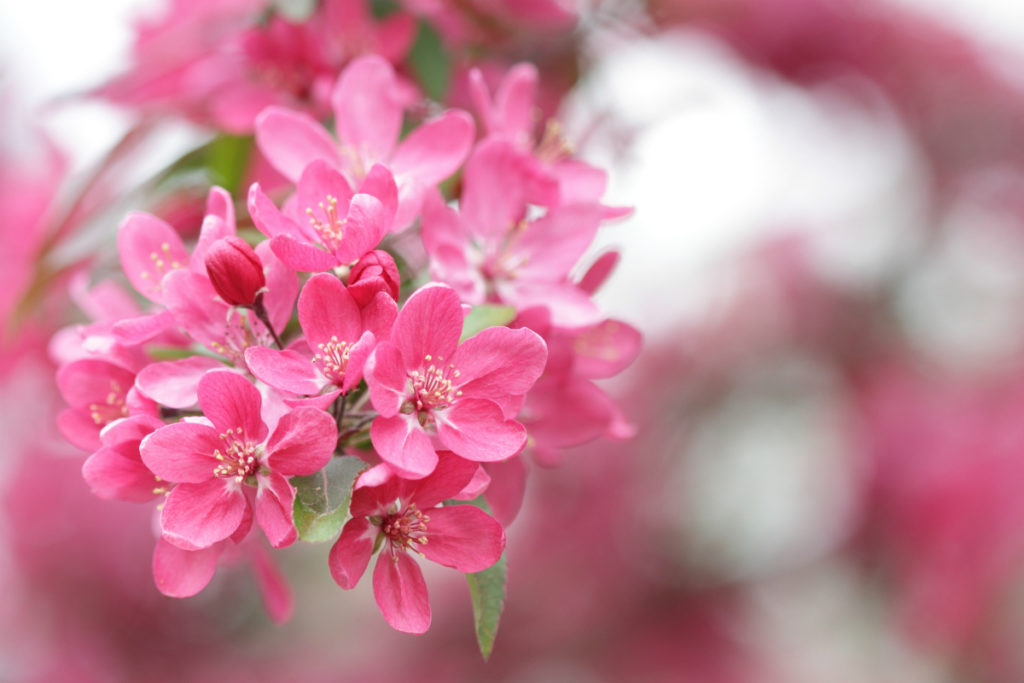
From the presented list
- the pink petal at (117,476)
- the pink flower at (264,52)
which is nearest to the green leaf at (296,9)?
the pink flower at (264,52)

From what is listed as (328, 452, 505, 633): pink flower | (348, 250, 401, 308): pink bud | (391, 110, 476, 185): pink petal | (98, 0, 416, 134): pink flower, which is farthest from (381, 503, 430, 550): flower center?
(98, 0, 416, 134): pink flower

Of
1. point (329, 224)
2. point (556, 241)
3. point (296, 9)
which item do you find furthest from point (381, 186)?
point (296, 9)

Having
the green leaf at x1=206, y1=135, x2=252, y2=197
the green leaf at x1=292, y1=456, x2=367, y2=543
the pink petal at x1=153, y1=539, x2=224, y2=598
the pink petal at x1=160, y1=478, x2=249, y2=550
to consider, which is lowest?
the green leaf at x1=206, y1=135, x2=252, y2=197

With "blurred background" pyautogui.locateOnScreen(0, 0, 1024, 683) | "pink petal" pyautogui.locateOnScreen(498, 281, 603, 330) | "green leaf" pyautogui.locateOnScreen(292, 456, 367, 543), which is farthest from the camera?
"blurred background" pyautogui.locateOnScreen(0, 0, 1024, 683)

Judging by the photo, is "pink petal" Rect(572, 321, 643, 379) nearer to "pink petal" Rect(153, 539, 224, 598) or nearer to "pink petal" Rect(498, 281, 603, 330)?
"pink petal" Rect(498, 281, 603, 330)

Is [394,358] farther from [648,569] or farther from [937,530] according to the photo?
[937,530]

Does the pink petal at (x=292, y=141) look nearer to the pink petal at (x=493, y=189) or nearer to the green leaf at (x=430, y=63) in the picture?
the pink petal at (x=493, y=189)

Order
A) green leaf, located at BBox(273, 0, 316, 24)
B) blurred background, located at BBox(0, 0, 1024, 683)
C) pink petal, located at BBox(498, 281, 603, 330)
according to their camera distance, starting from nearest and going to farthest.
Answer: pink petal, located at BBox(498, 281, 603, 330), green leaf, located at BBox(273, 0, 316, 24), blurred background, located at BBox(0, 0, 1024, 683)

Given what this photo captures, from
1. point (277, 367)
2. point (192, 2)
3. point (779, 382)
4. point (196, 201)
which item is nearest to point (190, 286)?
point (277, 367)
